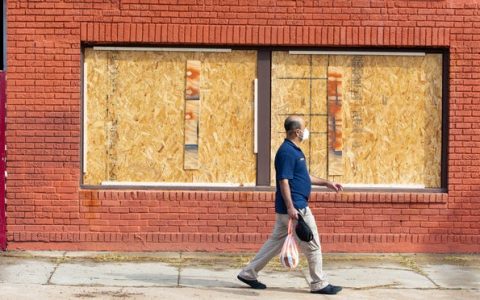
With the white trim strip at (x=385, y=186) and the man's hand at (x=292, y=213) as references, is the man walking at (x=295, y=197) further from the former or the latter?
the white trim strip at (x=385, y=186)

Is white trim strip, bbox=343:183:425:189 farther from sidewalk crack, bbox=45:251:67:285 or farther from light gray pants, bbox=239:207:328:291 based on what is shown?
sidewalk crack, bbox=45:251:67:285

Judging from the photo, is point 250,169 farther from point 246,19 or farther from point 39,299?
point 39,299

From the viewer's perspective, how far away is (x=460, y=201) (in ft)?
42.7

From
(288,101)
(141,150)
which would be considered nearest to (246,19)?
(288,101)

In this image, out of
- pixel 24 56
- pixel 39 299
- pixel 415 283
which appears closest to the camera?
pixel 39 299

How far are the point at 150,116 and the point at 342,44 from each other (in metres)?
2.44

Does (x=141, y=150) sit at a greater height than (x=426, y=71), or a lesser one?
lesser

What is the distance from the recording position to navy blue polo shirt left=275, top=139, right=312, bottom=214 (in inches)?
400

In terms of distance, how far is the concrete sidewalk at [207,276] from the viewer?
10352 mm

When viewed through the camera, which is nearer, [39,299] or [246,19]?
[39,299]

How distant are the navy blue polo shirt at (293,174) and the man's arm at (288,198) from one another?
0.06 meters

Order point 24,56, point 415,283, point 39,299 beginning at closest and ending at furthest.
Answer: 1. point 39,299
2. point 415,283
3. point 24,56

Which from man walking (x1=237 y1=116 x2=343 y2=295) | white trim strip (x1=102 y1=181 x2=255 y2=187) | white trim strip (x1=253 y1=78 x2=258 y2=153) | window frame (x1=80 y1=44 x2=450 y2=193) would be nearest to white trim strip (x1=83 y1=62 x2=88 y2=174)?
window frame (x1=80 y1=44 x2=450 y2=193)

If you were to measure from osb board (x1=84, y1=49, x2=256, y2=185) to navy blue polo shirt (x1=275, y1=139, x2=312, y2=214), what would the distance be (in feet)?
8.98
